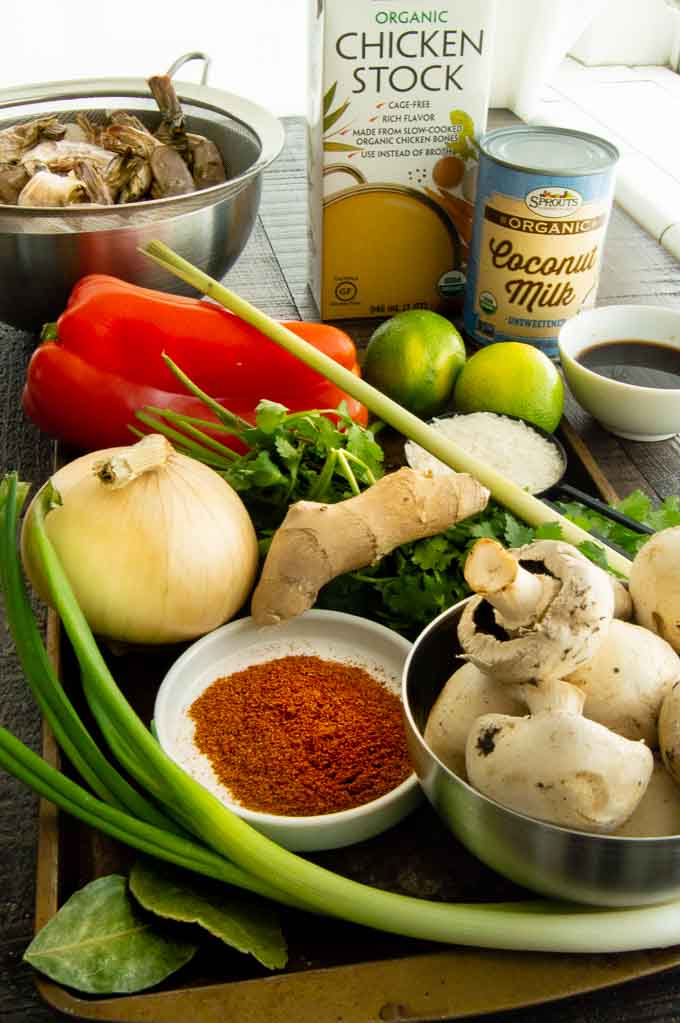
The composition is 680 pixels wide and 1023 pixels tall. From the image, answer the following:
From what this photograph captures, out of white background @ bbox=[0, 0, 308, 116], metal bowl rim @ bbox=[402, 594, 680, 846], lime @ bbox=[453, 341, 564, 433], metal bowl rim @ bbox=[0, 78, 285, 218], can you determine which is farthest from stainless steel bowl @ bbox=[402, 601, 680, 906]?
white background @ bbox=[0, 0, 308, 116]

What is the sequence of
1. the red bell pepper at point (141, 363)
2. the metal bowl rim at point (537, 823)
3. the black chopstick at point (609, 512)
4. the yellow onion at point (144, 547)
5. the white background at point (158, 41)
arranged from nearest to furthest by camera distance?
the metal bowl rim at point (537, 823)
the yellow onion at point (144, 547)
the black chopstick at point (609, 512)
the red bell pepper at point (141, 363)
the white background at point (158, 41)

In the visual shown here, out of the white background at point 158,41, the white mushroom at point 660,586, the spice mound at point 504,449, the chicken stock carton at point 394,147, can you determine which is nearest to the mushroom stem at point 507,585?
the white mushroom at point 660,586

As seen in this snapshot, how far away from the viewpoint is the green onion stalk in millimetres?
562

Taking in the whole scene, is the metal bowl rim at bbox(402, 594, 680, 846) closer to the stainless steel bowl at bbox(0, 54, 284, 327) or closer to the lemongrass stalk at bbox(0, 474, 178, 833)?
the lemongrass stalk at bbox(0, 474, 178, 833)

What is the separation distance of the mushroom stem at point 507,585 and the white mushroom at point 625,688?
55mm

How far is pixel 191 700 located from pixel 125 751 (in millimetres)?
114

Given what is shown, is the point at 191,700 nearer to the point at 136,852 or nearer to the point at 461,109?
the point at 136,852

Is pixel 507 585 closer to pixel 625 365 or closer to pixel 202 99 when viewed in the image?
pixel 625 365

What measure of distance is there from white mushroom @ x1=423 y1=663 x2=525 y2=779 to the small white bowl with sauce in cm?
52

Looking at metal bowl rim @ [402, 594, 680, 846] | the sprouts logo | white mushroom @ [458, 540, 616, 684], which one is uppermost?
the sprouts logo

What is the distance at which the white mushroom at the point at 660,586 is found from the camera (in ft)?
2.07

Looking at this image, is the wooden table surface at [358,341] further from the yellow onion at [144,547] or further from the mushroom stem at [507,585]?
the mushroom stem at [507,585]

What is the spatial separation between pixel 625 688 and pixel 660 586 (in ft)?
0.26

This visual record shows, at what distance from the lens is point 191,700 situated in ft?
2.47
